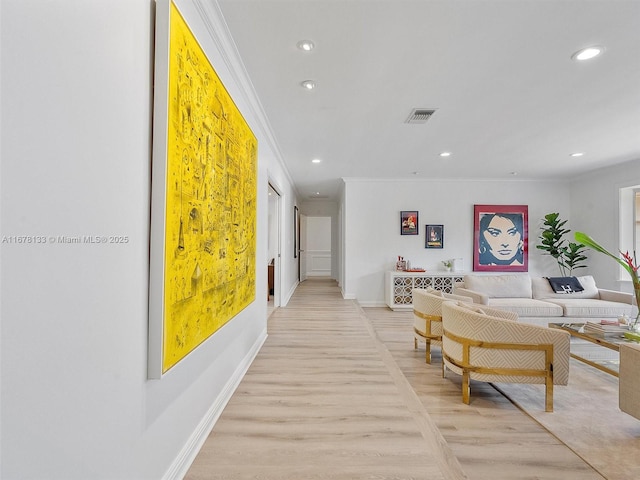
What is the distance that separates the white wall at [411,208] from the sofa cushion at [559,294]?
1.48 m

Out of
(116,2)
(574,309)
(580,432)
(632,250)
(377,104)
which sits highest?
(377,104)

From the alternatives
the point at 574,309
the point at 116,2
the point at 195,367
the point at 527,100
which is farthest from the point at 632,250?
the point at 116,2

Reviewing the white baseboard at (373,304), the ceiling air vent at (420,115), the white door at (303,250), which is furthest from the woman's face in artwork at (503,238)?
the white door at (303,250)

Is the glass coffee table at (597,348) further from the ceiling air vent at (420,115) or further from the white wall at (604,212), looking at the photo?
the ceiling air vent at (420,115)

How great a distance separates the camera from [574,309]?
14.1 ft

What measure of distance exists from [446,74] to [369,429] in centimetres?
264

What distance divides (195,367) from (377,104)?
2.70m

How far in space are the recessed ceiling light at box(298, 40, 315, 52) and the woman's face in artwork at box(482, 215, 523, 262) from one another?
550cm

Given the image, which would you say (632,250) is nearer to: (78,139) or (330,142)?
(330,142)

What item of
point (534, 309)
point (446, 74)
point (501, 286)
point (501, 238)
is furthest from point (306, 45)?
point (501, 238)

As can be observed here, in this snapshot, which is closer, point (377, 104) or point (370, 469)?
point (370, 469)

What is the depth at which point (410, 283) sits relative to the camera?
19.8 feet

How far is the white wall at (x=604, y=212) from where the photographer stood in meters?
5.21

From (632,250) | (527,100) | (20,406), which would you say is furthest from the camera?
(632,250)
